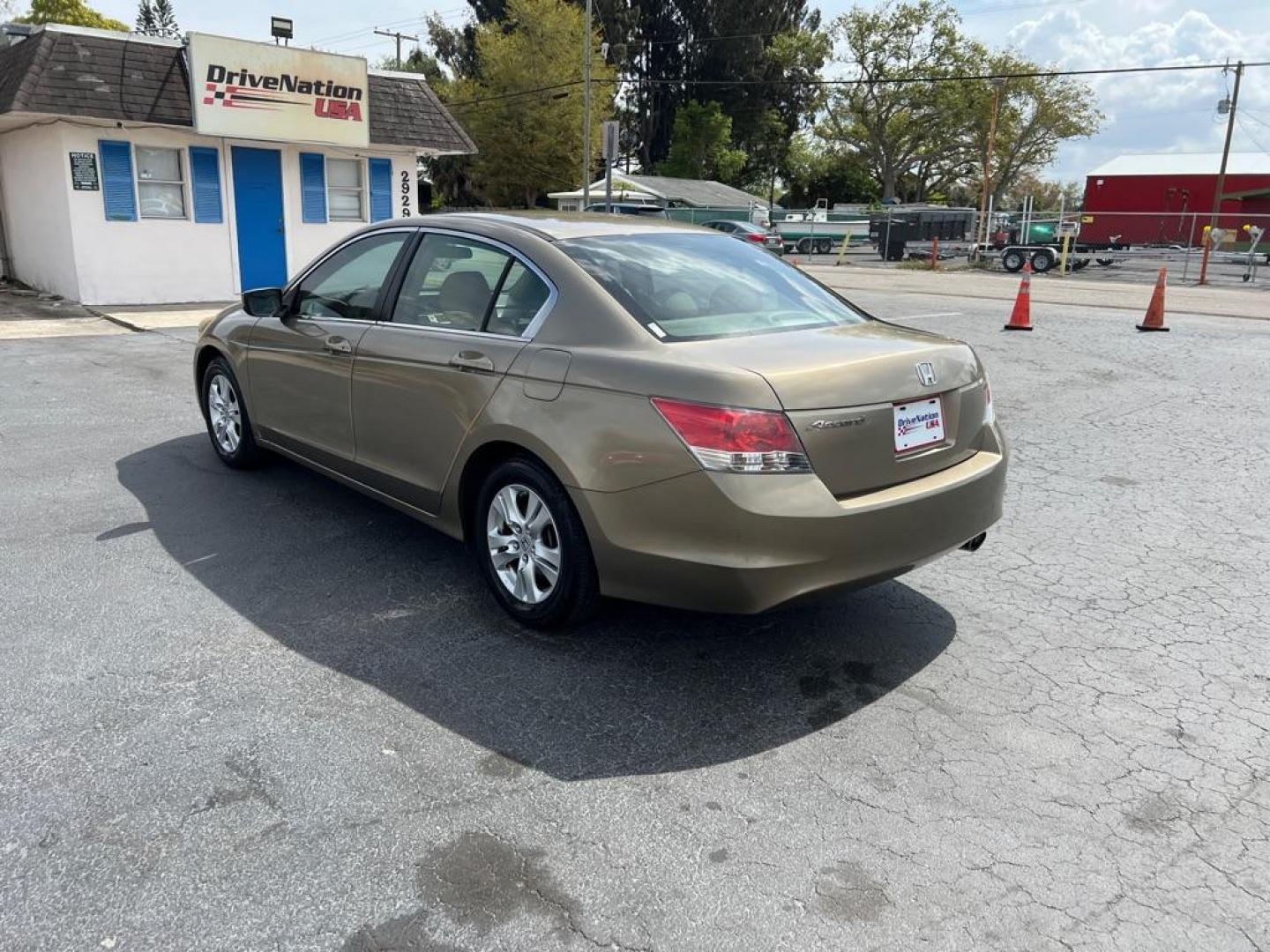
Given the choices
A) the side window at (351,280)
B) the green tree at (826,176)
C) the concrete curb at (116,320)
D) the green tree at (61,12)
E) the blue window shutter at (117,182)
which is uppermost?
the green tree at (61,12)

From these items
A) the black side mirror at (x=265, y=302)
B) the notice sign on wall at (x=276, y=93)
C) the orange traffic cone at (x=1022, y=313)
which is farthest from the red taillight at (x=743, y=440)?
the notice sign on wall at (x=276, y=93)

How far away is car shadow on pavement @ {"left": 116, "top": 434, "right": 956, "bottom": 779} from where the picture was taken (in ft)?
10.3

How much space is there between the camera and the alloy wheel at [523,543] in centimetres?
360

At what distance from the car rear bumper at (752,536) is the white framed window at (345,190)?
1542 cm

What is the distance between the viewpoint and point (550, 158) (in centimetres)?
4612

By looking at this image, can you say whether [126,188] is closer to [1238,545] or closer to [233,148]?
[233,148]

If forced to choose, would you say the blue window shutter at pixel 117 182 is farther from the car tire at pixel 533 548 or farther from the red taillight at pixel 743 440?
the red taillight at pixel 743 440

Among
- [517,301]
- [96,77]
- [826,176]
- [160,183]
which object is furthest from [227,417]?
[826,176]

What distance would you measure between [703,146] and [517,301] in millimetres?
59741

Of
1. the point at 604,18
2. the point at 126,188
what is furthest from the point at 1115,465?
the point at 604,18

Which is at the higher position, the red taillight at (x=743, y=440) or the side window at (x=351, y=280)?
the side window at (x=351, y=280)

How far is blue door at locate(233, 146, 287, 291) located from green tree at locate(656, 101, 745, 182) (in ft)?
153

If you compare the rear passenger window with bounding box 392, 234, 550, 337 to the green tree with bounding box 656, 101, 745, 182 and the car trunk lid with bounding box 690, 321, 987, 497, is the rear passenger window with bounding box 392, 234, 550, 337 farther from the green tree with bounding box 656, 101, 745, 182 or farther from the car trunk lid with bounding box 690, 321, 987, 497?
the green tree with bounding box 656, 101, 745, 182

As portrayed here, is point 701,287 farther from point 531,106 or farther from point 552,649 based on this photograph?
point 531,106
